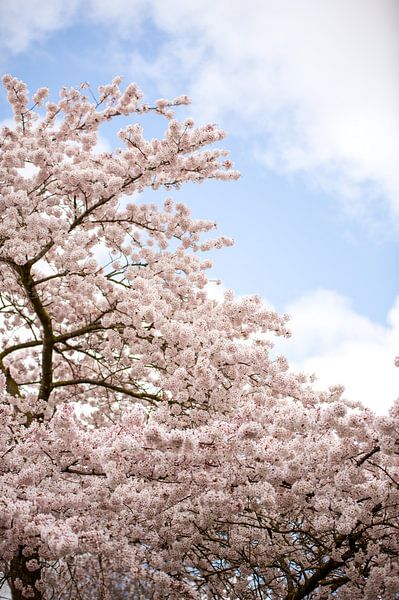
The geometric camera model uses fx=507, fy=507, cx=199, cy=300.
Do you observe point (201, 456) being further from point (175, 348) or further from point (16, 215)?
point (16, 215)

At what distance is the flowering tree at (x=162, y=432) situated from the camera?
14.0ft

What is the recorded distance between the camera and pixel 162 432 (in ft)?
13.4

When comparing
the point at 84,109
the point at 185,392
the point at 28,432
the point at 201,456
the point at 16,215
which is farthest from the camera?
the point at 84,109

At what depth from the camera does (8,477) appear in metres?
4.50

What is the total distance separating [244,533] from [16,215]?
16.2 ft

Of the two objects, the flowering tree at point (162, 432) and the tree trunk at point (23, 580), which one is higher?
the flowering tree at point (162, 432)

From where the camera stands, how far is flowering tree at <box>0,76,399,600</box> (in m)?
4.27

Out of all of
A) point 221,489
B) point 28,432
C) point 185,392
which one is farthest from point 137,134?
point 221,489

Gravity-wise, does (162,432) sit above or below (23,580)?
above

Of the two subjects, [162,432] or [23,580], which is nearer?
[162,432]

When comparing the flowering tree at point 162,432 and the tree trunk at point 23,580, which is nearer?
the flowering tree at point 162,432

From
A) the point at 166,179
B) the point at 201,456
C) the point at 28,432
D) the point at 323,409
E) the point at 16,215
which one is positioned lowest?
the point at 28,432

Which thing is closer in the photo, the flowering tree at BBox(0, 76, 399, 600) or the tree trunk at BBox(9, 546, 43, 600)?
the flowering tree at BBox(0, 76, 399, 600)

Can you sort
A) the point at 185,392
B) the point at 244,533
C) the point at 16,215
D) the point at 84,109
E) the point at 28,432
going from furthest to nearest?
the point at 84,109, the point at 16,215, the point at 185,392, the point at 244,533, the point at 28,432
